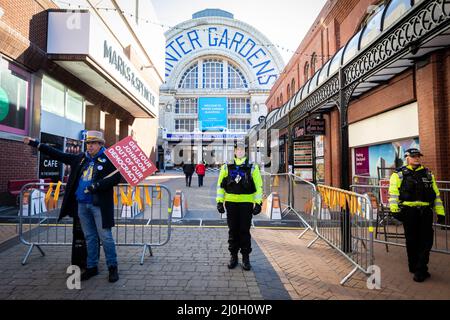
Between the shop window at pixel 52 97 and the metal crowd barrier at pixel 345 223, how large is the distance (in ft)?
37.8

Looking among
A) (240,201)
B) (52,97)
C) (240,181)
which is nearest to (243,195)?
(240,201)

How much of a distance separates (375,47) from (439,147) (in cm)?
410

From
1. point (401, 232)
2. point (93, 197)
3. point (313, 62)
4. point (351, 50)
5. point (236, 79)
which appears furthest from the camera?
point (236, 79)

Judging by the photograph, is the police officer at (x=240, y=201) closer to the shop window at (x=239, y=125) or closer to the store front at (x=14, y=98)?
the store front at (x=14, y=98)

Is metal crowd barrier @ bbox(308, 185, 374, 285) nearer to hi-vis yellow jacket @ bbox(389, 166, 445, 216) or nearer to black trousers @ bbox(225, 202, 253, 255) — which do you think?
hi-vis yellow jacket @ bbox(389, 166, 445, 216)

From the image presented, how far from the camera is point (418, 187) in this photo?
3.95 metres

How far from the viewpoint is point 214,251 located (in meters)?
5.02

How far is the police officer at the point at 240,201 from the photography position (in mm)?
4152

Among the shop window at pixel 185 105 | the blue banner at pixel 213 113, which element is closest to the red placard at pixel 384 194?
the blue banner at pixel 213 113

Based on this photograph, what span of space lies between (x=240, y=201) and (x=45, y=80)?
1115 centimetres

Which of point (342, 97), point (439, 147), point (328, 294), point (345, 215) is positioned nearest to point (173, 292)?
point (328, 294)

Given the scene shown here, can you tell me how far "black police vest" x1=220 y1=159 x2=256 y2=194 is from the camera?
163 inches

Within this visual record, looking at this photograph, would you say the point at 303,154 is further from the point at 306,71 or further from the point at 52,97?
the point at 52,97

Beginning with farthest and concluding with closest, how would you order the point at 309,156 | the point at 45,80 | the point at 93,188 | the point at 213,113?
1. the point at 213,113
2. the point at 309,156
3. the point at 45,80
4. the point at 93,188
